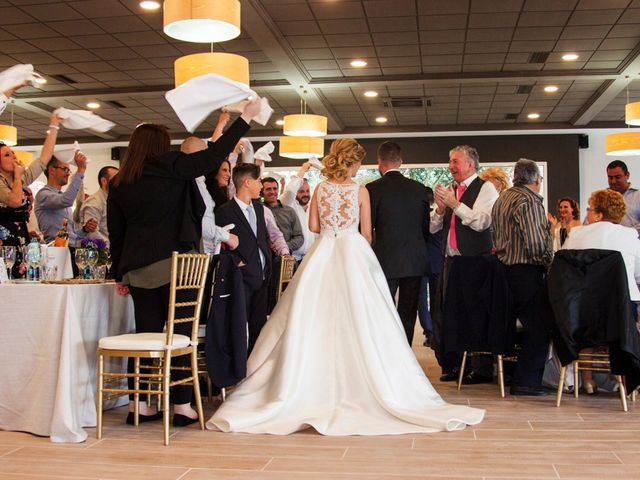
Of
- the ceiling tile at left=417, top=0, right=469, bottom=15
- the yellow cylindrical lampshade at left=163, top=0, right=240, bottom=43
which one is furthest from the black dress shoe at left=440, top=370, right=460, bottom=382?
the ceiling tile at left=417, top=0, right=469, bottom=15

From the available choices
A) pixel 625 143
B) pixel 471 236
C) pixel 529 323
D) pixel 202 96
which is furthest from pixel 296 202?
pixel 625 143

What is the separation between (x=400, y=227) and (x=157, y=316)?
2097 mm

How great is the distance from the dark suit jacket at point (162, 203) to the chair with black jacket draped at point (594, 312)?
224 centimetres

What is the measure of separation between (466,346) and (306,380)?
1502 millimetres

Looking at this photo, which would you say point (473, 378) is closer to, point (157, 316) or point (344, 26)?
point (157, 316)

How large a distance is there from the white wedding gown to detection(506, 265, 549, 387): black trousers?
1077mm

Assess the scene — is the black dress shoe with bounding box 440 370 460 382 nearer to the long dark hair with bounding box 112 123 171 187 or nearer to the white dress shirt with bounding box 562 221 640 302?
the white dress shirt with bounding box 562 221 640 302

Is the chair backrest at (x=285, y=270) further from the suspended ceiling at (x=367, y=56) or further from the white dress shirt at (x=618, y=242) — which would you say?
the suspended ceiling at (x=367, y=56)

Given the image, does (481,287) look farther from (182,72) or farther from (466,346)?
(182,72)

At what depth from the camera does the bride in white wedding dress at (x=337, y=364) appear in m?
4.16

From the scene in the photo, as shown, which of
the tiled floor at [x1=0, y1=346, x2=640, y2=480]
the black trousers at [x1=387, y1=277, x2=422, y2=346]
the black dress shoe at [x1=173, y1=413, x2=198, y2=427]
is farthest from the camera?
the black trousers at [x1=387, y1=277, x2=422, y2=346]

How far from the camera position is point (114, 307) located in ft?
14.9

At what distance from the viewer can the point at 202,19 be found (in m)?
6.03

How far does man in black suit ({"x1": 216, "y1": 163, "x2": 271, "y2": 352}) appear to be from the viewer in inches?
203
